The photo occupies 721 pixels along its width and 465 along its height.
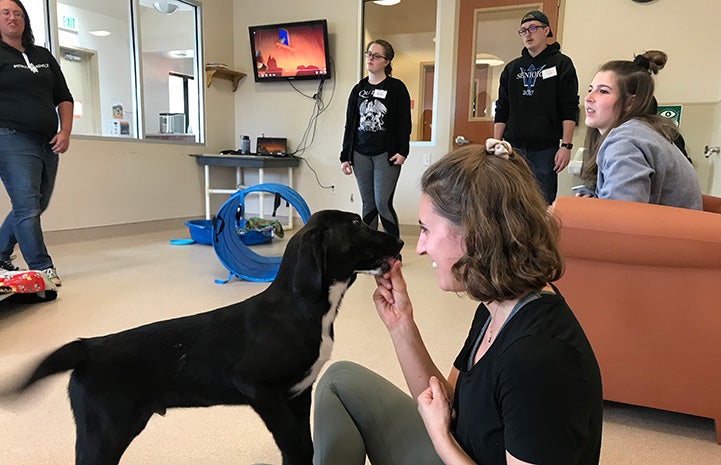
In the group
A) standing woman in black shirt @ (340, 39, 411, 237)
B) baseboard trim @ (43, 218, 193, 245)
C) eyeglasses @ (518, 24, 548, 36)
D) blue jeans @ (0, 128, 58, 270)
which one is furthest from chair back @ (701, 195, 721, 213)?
baseboard trim @ (43, 218, 193, 245)

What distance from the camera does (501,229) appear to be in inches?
27.7

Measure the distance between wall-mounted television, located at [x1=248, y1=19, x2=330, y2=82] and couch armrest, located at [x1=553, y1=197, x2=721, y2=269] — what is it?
447cm

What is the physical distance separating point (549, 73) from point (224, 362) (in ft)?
9.42

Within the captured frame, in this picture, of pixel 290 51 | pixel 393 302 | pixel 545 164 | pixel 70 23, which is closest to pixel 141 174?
pixel 70 23

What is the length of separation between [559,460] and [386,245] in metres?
0.76

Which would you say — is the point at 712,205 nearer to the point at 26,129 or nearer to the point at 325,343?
the point at 325,343

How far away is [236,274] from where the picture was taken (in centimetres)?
322

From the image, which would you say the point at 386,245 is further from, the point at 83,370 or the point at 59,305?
the point at 59,305

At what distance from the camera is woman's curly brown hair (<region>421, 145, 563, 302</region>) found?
702 millimetres

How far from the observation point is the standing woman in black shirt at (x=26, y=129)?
9.13 feet

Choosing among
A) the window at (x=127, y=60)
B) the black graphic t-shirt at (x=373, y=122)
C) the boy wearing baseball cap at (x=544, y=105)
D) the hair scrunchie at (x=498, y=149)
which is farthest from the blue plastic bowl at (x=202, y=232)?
the hair scrunchie at (x=498, y=149)

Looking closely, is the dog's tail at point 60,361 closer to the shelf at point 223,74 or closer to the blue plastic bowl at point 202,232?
the blue plastic bowl at point 202,232

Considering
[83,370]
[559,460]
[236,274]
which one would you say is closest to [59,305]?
[236,274]

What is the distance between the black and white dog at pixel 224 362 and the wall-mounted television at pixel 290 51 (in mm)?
4650
